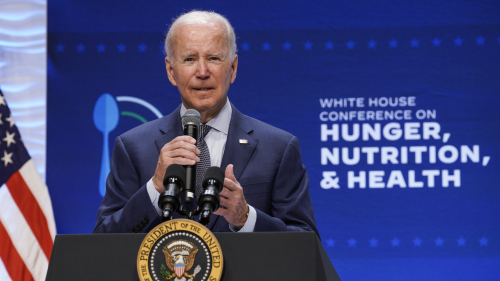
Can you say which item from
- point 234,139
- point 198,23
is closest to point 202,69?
point 198,23

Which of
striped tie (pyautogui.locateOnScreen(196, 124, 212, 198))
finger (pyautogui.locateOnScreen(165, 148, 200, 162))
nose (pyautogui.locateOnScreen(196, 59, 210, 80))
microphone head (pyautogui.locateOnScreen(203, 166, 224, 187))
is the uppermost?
nose (pyautogui.locateOnScreen(196, 59, 210, 80))

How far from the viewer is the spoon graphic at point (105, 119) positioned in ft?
10.4

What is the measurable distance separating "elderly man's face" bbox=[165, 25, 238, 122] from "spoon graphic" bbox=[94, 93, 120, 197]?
1.74m

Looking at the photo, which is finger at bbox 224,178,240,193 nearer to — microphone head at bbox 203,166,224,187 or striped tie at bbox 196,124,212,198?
microphone head at bbox 203,166,224,187

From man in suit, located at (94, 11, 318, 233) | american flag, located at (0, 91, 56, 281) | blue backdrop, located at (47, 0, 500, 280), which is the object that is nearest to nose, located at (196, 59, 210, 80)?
man in suit, located at (94, 11, 318, 233)

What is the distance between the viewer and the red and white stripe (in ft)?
9.45

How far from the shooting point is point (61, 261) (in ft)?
3.37

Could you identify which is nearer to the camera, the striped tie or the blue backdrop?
the striped tie

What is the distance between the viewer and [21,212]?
9.80 ft

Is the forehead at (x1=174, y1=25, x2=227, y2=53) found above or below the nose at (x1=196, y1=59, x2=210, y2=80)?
above

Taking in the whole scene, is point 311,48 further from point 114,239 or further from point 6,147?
point 114,239

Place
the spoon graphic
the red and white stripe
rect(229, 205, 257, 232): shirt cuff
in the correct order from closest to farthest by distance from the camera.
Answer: rect(229, 205, 257, 232): shirt cuff
the red and white stripe
the spoon graphic

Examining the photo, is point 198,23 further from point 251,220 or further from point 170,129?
point 251,220

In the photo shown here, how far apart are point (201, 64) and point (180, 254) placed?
69 cm
